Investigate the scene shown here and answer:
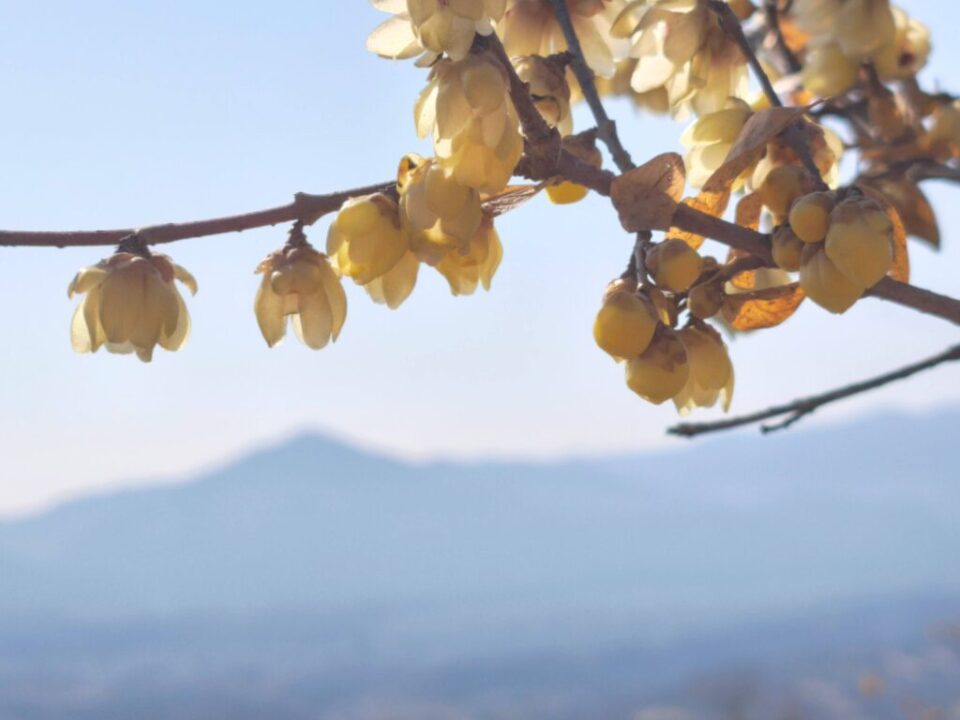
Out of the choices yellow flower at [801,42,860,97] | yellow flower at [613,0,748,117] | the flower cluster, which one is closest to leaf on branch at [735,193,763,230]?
the flower cluster

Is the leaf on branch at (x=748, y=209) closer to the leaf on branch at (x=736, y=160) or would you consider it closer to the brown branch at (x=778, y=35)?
the leaf on branch at (x=736, y=160)

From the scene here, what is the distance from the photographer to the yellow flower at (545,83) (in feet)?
1.77

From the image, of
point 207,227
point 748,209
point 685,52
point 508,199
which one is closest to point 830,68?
point 685,52

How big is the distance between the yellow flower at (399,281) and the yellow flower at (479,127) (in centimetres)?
6

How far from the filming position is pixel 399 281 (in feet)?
1.48

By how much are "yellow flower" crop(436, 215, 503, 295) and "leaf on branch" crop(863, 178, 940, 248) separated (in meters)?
0.31

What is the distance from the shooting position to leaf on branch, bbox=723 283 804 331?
458 mm

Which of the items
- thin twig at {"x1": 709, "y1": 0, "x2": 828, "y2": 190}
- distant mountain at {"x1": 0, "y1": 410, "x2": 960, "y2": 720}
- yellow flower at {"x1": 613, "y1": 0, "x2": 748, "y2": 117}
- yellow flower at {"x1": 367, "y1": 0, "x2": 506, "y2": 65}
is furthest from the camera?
distant mountain at {"x1": 0, "y1": 410, "x2": 960, "y2": 720}

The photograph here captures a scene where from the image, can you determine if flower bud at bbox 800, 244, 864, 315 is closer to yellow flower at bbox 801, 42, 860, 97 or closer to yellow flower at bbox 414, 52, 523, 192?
yellow flower at bbox 414, 52, 523, 192

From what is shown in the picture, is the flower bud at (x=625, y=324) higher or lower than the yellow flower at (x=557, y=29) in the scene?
lower

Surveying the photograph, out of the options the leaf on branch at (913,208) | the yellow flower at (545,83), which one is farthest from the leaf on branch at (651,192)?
the leaf on branch at (913,208)

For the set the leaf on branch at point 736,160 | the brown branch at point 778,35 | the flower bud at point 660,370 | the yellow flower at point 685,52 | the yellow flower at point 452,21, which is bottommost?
the flower bud at point 660,370

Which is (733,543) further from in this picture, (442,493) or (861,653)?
(861,653)

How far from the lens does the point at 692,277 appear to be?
16.8 inches
